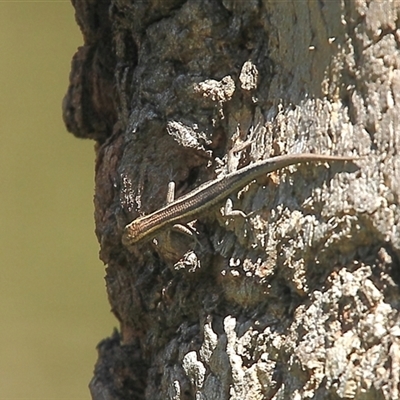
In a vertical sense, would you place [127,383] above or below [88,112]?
below

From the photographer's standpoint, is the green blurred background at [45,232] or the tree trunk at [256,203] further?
the green blurred background at [45,232]

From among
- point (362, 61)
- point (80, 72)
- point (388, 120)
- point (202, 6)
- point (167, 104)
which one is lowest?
point (388, 120)

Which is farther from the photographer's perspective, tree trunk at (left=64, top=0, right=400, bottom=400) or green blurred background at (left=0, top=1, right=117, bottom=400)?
green blurred background at (left=0, top=1, right=117, bottom=400)

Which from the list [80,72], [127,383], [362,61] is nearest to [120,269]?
[127,383]

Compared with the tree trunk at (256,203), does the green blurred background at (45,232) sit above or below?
above

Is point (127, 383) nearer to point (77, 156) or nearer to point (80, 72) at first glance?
point (80, 72)

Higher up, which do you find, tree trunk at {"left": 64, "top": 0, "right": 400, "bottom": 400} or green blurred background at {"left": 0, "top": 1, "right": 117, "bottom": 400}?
green blurred background at {"left": 0, "top": 1, "right": 117, "bottom": 400}
